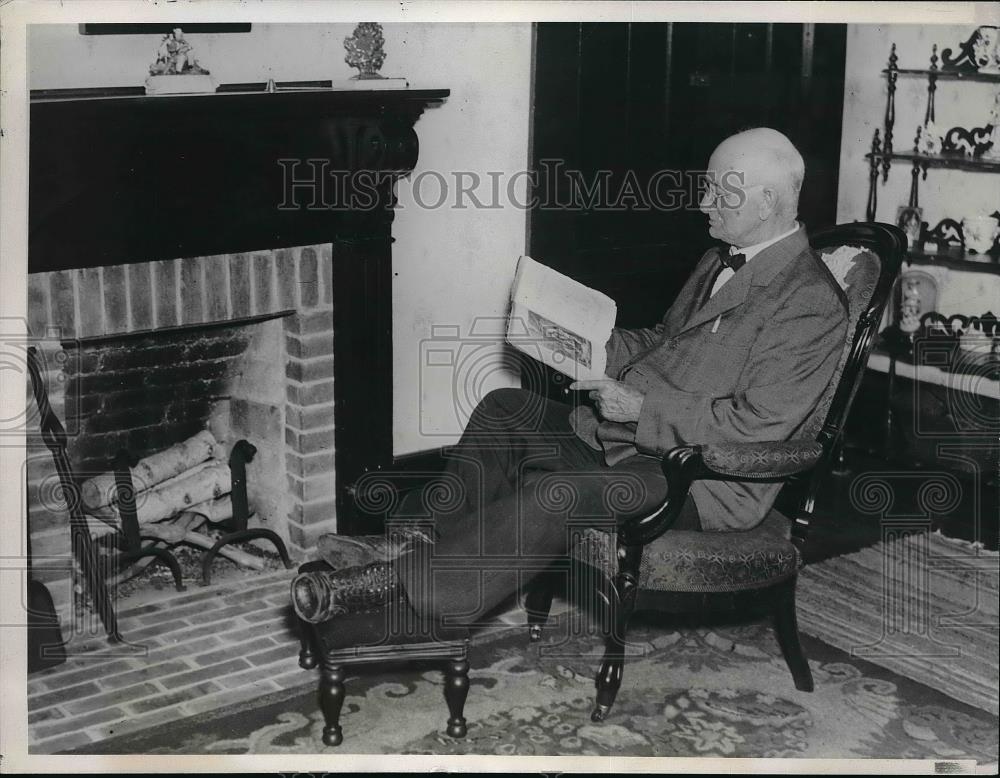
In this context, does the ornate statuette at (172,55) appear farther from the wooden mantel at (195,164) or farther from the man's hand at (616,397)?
the man's hand at (616,397)

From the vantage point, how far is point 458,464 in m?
2.85

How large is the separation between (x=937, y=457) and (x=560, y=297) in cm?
208

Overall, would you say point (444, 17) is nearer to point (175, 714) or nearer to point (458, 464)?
point (458, 464)

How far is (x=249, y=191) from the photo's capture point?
310 cm

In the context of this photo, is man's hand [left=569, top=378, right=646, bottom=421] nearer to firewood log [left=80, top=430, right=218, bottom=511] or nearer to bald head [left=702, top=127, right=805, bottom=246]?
bald head [left=702, top=127, right=805, bottom=246]

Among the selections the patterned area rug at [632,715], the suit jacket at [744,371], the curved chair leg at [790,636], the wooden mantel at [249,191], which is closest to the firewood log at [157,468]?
the wooden mantel at [249,191]

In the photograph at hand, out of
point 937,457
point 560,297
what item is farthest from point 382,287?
point 937,457

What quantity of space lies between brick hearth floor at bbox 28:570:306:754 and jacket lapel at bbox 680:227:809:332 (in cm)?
124

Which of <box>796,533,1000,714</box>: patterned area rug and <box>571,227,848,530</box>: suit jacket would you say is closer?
<box>571,227,848,530</box>: suit jacket

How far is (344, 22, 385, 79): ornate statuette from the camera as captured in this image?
310 cm

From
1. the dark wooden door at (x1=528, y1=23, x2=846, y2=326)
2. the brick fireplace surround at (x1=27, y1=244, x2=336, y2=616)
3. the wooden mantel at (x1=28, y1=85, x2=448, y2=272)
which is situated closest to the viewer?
the wooden mantel at (x1=28, y1=85, x2=448, y2=272)

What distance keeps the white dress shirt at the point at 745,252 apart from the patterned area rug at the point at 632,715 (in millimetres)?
877

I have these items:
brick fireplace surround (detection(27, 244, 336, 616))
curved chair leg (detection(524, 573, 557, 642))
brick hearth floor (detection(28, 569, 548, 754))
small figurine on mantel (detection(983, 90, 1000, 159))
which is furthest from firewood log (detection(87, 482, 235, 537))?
small figurine on mantel (detection(983, 90, 1000, 159))

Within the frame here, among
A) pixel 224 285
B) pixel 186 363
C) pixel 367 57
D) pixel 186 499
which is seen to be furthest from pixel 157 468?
pixel 367 57
